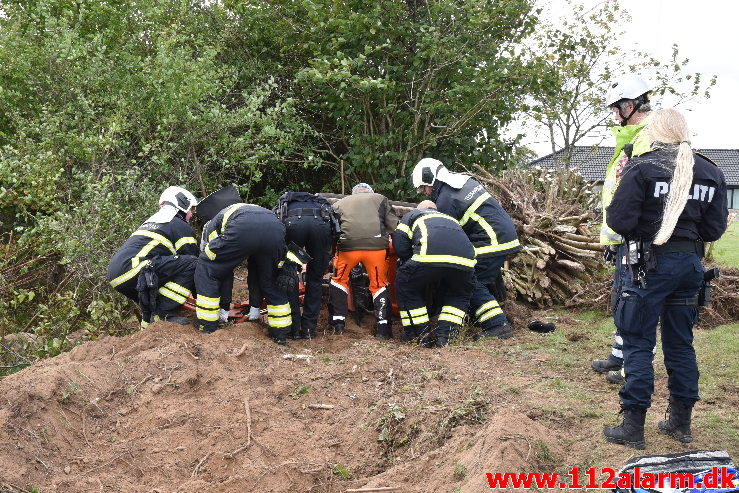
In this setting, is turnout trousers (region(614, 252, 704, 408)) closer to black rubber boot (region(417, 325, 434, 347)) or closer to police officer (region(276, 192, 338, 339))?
black rubber boot (region(417, 325, 434, 347))

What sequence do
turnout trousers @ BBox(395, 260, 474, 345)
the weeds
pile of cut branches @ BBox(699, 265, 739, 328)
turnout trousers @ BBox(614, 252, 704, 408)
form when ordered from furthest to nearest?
pile of cut branches @ BBox(699, 265, 739, 328), turnout trousers @ BBox(395, 260, 474, 345), the weeds, turnout trousers @ BBox(614, 252, 704, 408)

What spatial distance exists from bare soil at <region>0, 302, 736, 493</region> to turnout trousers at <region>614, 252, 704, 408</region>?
14.7 inches

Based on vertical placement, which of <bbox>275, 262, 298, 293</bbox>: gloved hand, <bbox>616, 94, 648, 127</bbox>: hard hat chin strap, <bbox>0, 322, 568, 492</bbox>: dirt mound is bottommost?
<bbox>0, 322, 568, 492</bbox>: dirt mound

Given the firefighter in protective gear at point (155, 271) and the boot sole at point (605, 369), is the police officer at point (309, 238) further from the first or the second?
the boot sole at point (605, 369)

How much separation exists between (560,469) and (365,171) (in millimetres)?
9102

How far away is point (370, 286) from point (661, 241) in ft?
14.3

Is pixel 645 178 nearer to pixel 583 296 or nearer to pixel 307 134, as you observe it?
pixel 583 296

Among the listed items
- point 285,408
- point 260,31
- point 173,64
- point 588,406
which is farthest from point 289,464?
point 260,31

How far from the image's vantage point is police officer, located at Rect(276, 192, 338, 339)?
779 centimetres

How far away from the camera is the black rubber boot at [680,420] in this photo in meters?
4.61

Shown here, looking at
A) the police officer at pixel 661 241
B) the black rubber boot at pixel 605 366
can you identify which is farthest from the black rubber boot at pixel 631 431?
the black rubber boot at pixel 605 366

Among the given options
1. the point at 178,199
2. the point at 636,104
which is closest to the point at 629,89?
the point at 636,104

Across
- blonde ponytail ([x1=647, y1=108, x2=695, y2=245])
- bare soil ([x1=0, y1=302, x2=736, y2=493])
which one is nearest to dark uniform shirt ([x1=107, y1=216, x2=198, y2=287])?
bare soil ([x1=0, y1=302, x2=736, y2=493])

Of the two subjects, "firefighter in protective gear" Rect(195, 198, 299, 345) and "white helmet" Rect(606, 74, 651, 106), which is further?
"firefighter in protective gear" Rect(195, 198, 299, 345)
